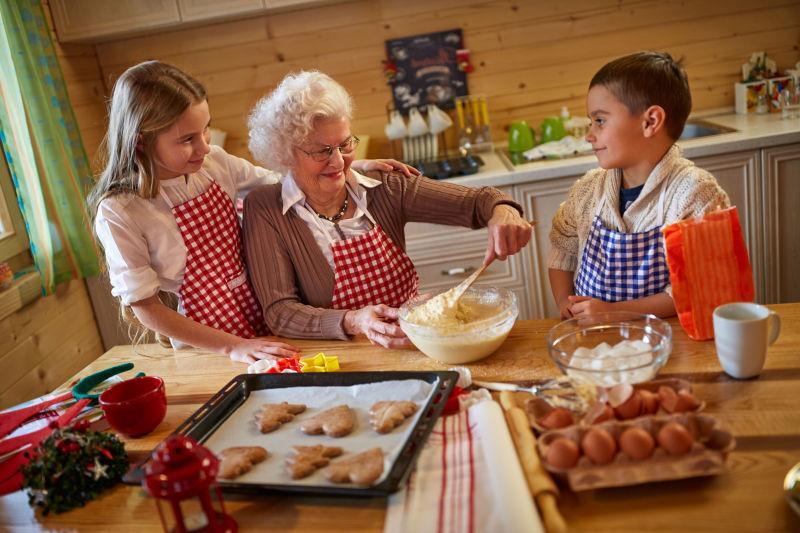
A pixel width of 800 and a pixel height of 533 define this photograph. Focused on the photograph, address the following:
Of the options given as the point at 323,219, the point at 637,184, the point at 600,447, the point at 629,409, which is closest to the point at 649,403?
the point at 629,409

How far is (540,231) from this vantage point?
282cm

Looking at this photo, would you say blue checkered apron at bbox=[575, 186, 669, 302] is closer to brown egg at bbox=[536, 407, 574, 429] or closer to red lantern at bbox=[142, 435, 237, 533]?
brown egg at bbox=[536, 407, 574, 429]

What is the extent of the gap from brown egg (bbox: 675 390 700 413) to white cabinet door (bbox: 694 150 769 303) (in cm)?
187

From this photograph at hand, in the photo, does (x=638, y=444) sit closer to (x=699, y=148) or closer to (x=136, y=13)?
(x=699, y=148)

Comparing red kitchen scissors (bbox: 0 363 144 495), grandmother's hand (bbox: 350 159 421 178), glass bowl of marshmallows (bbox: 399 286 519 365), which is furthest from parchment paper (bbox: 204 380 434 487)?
grandmother's hand (bbox: 350 159 421 178)

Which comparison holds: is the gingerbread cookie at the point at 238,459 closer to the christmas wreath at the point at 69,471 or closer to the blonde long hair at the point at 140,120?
the christmas wreath at the point at 69,471

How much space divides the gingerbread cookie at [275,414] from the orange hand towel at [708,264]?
0.70 m

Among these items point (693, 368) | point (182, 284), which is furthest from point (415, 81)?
point (693, 368)

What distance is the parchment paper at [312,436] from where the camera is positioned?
1.00m

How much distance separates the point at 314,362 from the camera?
4.46 ft

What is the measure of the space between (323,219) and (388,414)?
71cm

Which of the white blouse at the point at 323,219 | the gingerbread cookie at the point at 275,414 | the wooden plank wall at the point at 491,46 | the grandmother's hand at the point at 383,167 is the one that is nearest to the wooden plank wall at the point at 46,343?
the wooden plank wall at the point at 491,46

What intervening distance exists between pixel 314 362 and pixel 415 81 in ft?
7.18

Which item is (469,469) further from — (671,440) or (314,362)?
(314,362)
